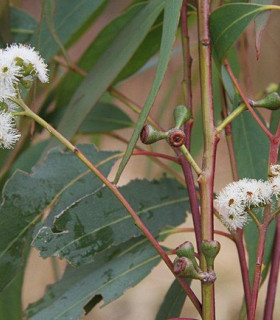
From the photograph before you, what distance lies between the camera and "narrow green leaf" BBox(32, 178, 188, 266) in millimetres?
795

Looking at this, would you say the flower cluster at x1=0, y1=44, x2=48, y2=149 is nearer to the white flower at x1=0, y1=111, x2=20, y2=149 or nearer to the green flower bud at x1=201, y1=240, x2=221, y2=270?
the white flower at x1=0, y1=111, x2=20, y2=149

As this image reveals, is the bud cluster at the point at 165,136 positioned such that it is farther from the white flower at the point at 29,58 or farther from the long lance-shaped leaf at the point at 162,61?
the white flower at the point at 29,58

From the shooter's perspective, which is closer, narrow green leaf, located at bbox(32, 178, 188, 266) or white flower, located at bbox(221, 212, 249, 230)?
white flower, located at bbox(221, 212, 249, 230)

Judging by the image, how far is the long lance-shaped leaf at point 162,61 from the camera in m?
0.60

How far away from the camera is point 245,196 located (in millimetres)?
635

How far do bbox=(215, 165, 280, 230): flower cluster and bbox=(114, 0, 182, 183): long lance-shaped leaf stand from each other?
0.10 m

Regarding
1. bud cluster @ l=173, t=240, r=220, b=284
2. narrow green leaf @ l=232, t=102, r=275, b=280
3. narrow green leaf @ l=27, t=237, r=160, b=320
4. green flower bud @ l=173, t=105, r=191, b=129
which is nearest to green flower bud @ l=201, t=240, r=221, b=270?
bud cluster @ l=173, t=240, r=220, b=284

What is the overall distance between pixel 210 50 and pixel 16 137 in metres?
0.23

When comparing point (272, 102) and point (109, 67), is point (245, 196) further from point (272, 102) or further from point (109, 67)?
point (109, 67)

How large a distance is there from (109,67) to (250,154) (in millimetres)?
242

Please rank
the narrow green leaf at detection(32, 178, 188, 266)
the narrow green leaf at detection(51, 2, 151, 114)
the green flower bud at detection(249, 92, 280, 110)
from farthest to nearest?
1. the narrow green leaf at detection(51, 2, 151, 114)
2. the narrow green leaf at detection(32, 178, 188, 266)
3. the green flower bud at detection(249, 92, 280, 110)

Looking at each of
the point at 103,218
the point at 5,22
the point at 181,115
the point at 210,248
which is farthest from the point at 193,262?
the point at 5,22

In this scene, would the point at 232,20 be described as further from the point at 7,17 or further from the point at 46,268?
the point at 46,268

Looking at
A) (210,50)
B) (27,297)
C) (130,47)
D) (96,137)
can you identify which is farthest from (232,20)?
(27,297)
